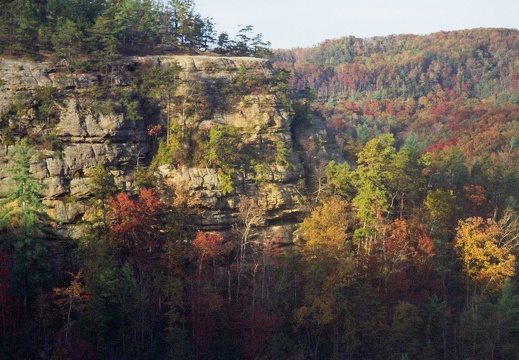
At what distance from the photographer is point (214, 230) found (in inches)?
1308

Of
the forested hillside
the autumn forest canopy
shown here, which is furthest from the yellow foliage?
the forested hillside

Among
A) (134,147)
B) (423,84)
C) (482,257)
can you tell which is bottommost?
(482,257)

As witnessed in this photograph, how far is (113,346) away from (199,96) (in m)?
16.5

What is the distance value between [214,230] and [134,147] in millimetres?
7017

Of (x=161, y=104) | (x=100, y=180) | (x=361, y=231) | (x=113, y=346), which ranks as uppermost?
(x=161, y=104)

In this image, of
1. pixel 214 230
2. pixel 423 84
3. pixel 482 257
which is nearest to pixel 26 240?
pixel 214 230

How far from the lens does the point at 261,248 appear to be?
33125mm

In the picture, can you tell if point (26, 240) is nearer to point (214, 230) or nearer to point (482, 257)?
point (214, 230)

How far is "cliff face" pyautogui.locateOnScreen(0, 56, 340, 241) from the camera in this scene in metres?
31.0

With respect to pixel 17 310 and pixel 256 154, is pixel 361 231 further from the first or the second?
pixel 17 310

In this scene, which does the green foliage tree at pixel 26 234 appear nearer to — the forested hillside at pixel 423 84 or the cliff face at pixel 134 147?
the cliff face at pixel 134 147

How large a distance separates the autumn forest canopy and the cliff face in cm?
13

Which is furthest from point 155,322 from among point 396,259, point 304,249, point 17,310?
point 396,259

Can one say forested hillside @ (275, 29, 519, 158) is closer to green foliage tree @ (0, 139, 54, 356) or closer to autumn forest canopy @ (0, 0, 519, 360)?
autumn forest canopy @ (0, 0, 519, 360)
